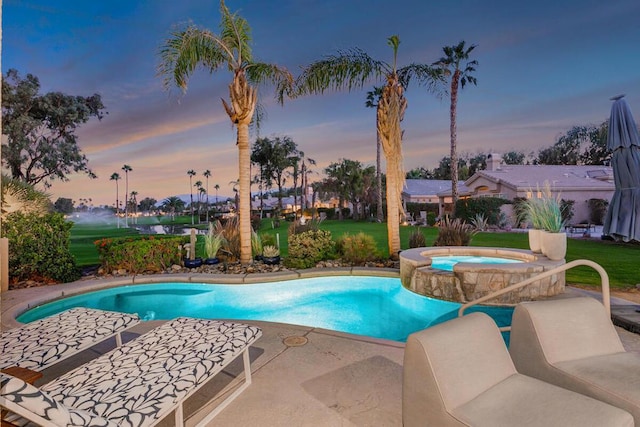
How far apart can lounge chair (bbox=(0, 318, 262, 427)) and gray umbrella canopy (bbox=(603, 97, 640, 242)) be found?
25.3 ft

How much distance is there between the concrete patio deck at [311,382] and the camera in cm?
256

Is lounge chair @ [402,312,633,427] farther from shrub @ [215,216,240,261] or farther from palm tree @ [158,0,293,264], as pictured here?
shrub @ [215,216,240,261]

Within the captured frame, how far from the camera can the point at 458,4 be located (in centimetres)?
1251

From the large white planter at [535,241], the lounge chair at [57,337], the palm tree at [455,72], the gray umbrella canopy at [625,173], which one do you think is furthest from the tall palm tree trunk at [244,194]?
the palm tree at [455,72]

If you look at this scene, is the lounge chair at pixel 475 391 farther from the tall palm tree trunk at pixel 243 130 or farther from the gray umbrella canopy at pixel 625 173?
the tall palm tree trunk at pixel 243 130

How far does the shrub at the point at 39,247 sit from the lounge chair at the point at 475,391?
837 cm

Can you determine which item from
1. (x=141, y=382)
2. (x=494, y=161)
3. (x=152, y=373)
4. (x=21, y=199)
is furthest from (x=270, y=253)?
(x=494, y=161)

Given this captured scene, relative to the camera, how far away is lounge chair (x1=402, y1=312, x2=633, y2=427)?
1809mm

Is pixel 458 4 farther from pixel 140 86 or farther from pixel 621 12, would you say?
pixel 140 86

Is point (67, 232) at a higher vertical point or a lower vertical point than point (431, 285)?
higher

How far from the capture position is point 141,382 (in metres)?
2.22

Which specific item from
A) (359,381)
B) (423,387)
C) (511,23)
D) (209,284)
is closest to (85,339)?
(359,381)

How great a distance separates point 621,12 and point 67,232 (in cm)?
2102

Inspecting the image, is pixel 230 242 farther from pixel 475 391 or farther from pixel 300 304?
pixel 475 391
